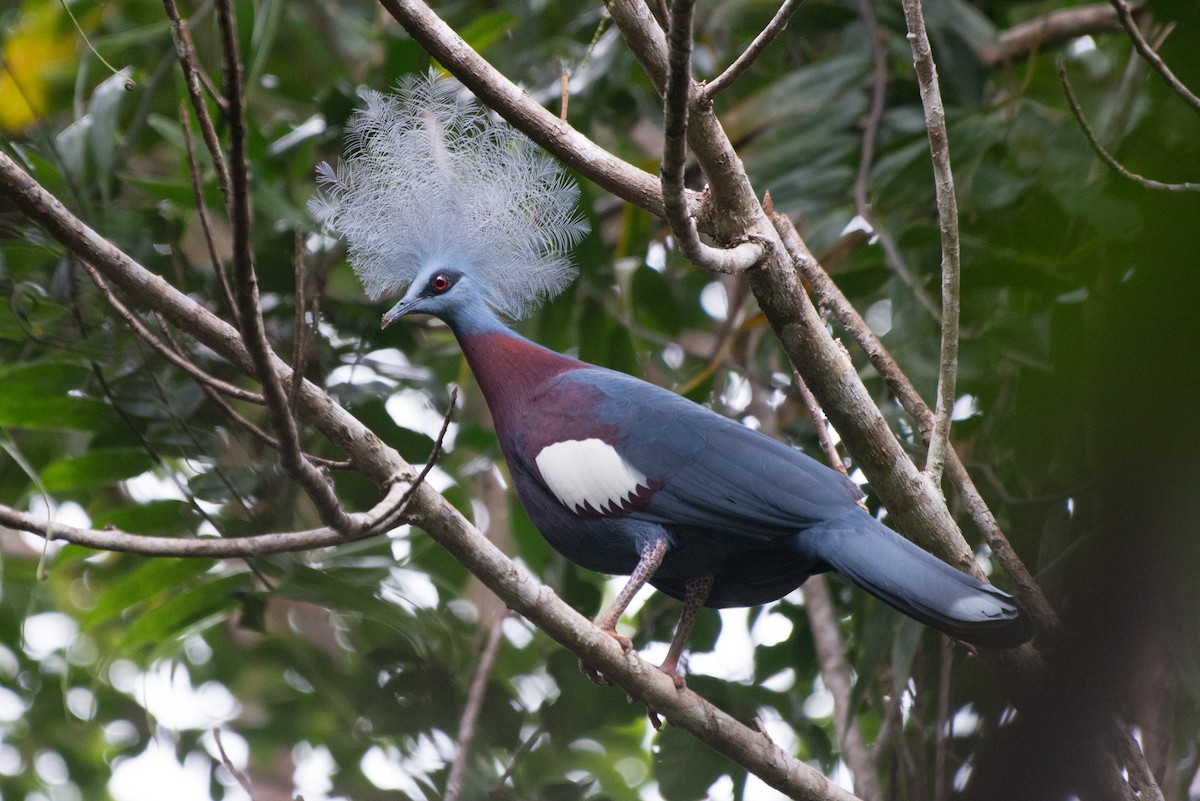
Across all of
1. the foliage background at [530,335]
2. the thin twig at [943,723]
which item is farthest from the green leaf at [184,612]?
the thin twig at [943,723]

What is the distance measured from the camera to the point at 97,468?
312 cm

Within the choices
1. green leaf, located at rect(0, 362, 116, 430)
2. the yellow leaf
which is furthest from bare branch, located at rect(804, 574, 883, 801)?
the yellow leaf

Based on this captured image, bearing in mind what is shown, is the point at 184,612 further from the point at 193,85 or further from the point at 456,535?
the point at 193,85

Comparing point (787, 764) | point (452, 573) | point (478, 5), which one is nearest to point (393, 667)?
point (452, 573)

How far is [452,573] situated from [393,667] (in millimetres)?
395

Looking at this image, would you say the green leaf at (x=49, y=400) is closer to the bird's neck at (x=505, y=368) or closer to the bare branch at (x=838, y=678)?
the bird's neck at (x=505, y=368)

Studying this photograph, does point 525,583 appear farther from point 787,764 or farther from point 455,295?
point 455,295

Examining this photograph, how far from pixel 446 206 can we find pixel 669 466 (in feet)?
2.88

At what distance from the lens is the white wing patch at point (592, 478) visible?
8.11 feet

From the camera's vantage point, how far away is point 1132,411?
53 centimetres

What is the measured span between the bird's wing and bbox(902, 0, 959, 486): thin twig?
220mm

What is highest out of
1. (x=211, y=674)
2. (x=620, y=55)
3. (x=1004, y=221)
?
(x=1004, y=221)

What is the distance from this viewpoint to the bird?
7.89 ft

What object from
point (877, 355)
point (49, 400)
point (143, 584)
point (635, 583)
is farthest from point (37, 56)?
point (877, 355)
